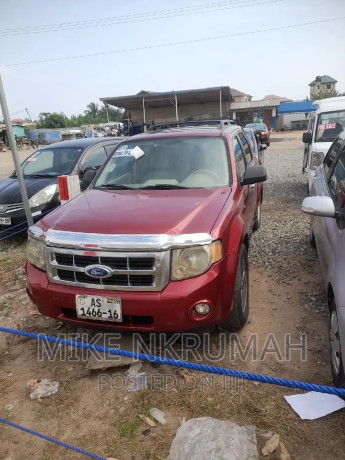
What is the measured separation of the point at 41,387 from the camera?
2555 mm

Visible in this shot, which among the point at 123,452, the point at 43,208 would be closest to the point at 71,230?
the point at 123,452

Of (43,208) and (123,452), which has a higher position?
(43,208)

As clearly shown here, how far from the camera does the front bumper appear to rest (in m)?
2.30

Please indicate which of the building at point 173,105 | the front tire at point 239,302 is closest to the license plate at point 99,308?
the front tire at point 239,302

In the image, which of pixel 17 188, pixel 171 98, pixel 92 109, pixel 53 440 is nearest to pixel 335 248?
pixel 53 440

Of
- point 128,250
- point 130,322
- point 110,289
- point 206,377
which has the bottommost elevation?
point 206,377

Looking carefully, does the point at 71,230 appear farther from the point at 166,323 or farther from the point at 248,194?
the point at 248,194

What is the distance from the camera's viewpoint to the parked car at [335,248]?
2.09m

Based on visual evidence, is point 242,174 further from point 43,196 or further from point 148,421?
point 43,196

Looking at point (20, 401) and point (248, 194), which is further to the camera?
point (248, 194)

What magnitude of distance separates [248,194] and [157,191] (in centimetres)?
116

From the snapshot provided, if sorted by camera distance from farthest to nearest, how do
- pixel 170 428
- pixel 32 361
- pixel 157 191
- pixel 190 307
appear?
pixel 157 191
pixel 32 361
pixel 190 307
pixel 170 428

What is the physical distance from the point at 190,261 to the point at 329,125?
625 centimetres

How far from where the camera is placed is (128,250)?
2.31 m
